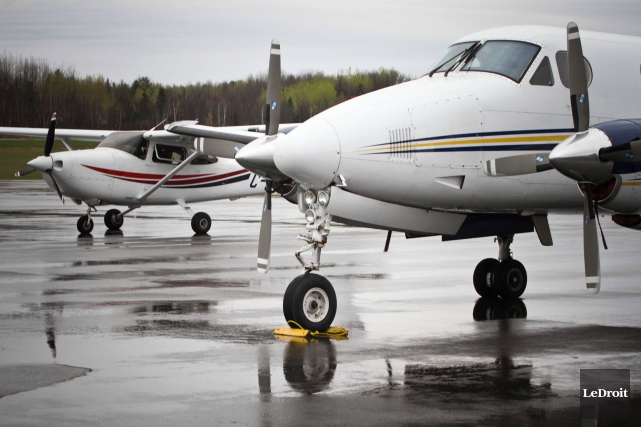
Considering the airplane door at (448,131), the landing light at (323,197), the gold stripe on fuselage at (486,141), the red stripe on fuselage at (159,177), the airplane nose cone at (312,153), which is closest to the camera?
the airplane nose cone at (312,153)

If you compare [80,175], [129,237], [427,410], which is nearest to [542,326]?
[427,410]

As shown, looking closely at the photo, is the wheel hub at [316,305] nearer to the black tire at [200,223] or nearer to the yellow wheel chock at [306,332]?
the yellow wheel chock at [306,332]

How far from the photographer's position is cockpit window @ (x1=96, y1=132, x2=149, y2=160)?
25.1 meters

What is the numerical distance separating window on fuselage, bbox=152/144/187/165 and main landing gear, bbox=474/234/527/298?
1467cm

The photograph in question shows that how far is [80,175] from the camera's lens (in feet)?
78.6

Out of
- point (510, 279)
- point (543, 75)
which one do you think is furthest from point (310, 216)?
point (510, 279)

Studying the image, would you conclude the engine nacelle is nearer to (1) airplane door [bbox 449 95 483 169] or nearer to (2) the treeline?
(1) airplane door [bbox 449 95 483 169]

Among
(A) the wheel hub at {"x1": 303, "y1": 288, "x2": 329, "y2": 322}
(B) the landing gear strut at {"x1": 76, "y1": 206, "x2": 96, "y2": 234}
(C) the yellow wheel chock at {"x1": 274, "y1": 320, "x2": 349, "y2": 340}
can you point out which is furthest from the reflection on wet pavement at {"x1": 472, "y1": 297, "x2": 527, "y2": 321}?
(B) the landing gear strut at {"x1": 76, "y1": 206, "x2": 96, "y2": 234}

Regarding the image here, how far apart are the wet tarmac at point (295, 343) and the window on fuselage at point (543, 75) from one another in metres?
2.79

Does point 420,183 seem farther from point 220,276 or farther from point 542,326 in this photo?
point 220,276

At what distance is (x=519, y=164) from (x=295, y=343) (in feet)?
9.93

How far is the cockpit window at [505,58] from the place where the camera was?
34.6 ft

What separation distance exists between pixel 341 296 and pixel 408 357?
407 centimetres

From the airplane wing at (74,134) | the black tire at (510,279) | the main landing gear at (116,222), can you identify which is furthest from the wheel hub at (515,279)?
the airplane wing at (74,134)
